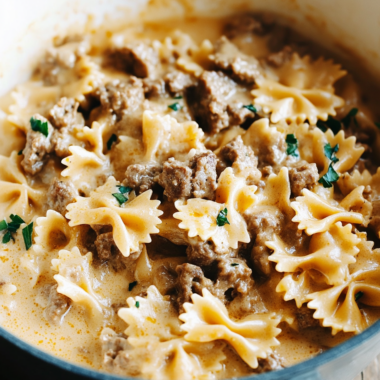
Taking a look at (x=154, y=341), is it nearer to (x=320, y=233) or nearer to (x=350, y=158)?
(x=320, y=233)

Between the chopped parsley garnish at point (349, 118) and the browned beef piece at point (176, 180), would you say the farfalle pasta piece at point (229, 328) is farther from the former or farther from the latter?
the chopped parsley garnish at point (349, 118)

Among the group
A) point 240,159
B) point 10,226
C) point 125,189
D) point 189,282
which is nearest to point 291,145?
point 240,159

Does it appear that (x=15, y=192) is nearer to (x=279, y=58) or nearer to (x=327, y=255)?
(x=327, y=255)

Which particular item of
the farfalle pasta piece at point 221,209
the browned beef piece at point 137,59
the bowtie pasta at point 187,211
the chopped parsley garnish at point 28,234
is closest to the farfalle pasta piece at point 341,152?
the bowtie pasta at point 187,211

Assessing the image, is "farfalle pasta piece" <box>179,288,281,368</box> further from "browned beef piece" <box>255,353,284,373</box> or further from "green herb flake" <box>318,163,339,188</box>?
"green herb flake" <box>318,163,339,188</box>

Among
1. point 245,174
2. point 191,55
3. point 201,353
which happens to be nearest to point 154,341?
point 201,353

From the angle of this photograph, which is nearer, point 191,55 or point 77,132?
point 77,132
